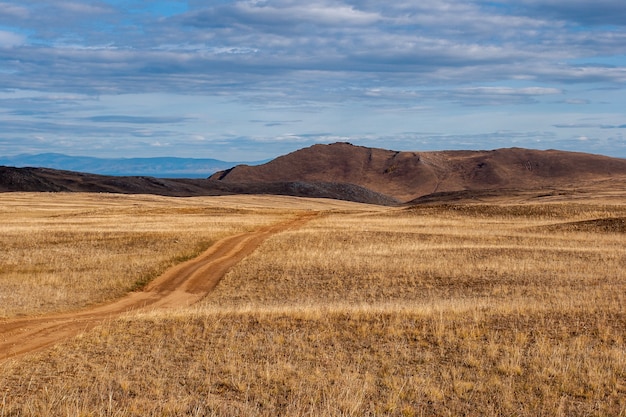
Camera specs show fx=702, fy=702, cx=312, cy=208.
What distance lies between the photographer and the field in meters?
12.2

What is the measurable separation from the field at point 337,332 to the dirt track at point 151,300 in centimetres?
73

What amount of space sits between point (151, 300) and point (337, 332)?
9.79 m

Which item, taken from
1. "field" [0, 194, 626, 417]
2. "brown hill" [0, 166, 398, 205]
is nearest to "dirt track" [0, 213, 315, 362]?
"field" [0, 194, 626, 417]

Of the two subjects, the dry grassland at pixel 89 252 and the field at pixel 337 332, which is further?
the dry grassland at pixel 89 252

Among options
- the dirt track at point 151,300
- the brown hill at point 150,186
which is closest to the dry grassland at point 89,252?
the dirt track at point 151,300

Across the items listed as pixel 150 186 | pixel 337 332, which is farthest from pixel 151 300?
pixel 150 186

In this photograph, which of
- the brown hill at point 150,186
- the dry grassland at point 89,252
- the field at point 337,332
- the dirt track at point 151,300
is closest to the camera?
the field at point 337,332

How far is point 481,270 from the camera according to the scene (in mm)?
29078

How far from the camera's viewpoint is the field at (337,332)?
12.2 meters

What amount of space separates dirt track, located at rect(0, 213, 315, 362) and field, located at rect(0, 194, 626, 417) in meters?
0.73

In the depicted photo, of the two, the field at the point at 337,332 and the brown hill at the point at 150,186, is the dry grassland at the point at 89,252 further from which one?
the brown hill at the point at 150,186

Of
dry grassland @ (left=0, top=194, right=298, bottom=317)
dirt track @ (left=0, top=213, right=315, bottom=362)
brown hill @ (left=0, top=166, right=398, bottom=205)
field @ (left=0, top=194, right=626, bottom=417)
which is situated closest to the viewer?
field @ (left=0, top=194, right=626, bottom=417)

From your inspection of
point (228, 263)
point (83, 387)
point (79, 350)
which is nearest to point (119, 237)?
point (228, 263)

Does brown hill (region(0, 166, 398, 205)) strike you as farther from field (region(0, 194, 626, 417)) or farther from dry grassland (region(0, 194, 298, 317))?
field (region(0, 194, 626, 417))
